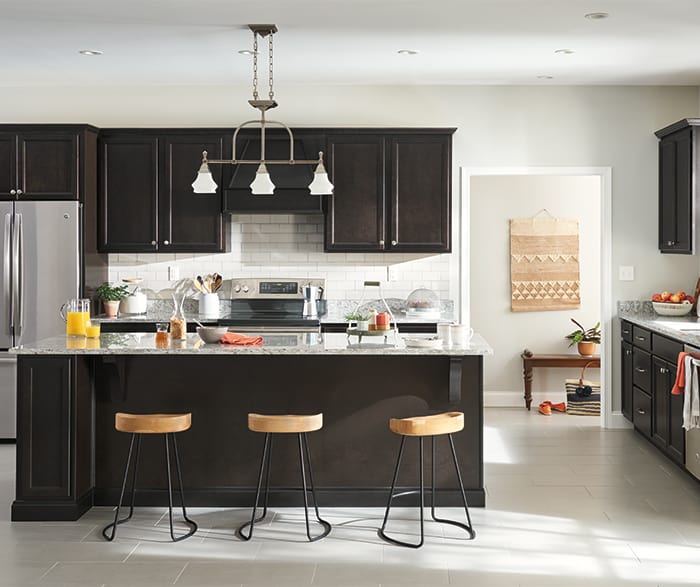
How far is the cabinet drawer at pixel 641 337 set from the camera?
20.5 feet

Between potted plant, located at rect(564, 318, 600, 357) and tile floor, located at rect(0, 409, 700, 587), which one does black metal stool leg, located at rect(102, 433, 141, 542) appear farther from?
potted plant, located at rect(564, 318, 600, 357)

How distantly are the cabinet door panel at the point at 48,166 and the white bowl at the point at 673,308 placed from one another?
15.0ft

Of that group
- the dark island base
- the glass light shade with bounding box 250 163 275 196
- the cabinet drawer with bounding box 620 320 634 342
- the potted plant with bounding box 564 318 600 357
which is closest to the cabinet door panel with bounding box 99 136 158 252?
the glass light shade with bounding box 250 163 275 196

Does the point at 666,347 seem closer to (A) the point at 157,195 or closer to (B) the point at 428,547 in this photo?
(B) the point at 428,547

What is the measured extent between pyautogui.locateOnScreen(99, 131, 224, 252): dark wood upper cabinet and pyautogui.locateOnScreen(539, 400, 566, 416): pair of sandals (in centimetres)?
317

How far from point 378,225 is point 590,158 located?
186cm

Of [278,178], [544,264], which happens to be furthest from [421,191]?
[544,264]

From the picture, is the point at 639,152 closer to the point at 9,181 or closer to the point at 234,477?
the point at 234,477

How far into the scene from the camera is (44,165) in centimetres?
654

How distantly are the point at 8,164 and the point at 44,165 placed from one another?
0.28m

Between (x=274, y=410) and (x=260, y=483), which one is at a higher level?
(x=274, y=410)

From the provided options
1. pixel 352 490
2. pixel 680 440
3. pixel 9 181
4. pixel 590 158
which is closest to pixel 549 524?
pixel 352 490

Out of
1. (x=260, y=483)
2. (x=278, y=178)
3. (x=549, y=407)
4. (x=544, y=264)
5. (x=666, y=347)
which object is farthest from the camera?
(x=544, y=264)

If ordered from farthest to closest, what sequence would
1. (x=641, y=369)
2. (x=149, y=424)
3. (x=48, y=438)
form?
1. (x=641, y=369)
2. (x=48, y=438)
3. (x=149, y=424)
